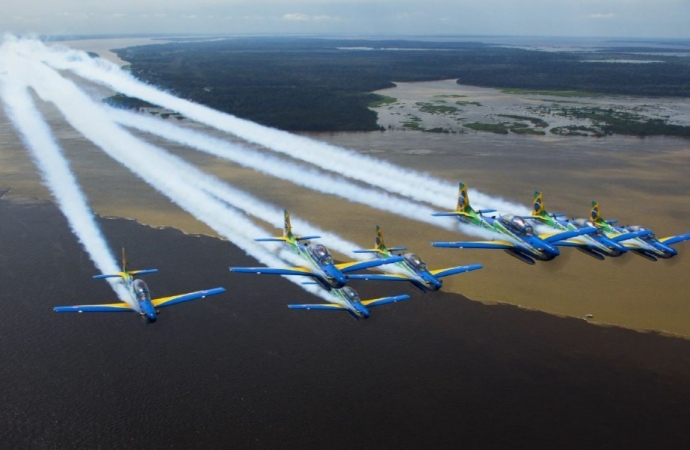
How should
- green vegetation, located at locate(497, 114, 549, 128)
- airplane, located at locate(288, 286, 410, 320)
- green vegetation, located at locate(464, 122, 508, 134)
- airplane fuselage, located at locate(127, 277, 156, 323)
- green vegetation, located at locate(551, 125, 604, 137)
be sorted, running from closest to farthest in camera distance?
airplane fuselage, located at locate(127, 277, 156, 323) → airplane, located at locate(288, 286, 410, 320) → green vegetation, located at locate(551, 125, 604, 137) → green vegetation, located at locate(464, 122, 508, 134) → green vegetation, located at locate(497, 114, 549, 128)

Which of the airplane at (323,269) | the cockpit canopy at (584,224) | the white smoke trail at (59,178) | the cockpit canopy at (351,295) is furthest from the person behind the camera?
the white smoke trail at (59,178)

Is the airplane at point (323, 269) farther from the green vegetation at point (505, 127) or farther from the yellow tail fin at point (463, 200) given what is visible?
the green vegetation at point (505, 127)

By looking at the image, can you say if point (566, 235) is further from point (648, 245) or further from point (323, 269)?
point (323, 269)

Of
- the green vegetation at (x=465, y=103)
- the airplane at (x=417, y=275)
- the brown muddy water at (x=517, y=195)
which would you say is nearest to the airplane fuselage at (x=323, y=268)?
the airplane at (x=417, y=275)


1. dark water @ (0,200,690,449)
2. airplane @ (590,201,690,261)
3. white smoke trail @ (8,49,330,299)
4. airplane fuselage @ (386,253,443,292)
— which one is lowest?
dark water @ (0,200,690,449)

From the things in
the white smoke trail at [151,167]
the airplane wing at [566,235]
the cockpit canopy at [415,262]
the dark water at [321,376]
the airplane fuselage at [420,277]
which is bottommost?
the dark water at [321,376]

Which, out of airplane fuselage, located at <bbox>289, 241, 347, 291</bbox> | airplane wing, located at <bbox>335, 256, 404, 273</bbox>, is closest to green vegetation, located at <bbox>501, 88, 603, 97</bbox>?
airplane wing, located at <bbox>335, 256, 404, 273</bbox>

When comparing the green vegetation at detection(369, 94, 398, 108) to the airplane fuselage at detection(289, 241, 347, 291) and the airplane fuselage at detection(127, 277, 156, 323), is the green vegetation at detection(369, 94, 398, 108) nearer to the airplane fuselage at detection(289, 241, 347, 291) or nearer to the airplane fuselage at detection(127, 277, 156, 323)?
the airplane fuselage at detection(289, 241, 347, 291)
